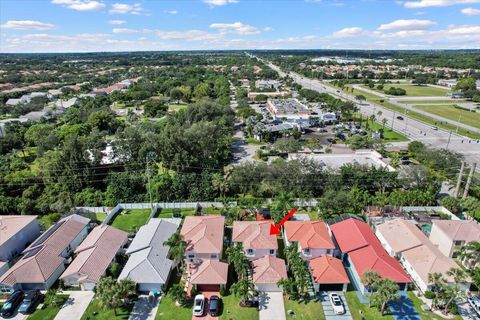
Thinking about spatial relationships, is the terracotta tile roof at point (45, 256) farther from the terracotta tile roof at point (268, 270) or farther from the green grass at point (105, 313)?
the terracotta tile roof at point (268, 270)

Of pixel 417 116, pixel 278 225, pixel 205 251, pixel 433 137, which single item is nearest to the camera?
pixel 205 251

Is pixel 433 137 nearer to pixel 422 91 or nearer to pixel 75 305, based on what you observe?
pixel 422 91

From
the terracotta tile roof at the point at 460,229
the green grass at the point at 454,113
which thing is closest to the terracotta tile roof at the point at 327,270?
the terracotta tile roof at the point at 460,229

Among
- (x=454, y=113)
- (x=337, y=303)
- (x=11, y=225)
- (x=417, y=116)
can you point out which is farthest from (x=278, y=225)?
(x=454, y=113)

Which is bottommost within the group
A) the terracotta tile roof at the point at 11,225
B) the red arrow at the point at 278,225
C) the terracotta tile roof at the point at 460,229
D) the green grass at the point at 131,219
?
the green grass at the point at 131,219

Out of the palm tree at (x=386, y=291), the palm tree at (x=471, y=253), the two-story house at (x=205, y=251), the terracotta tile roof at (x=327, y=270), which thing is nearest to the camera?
the palm tree at (x=386, y=291)

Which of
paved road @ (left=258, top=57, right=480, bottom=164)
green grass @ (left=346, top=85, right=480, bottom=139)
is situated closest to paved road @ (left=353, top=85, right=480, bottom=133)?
green grass @ (left=346, top=85, right=480, bottom=139)
